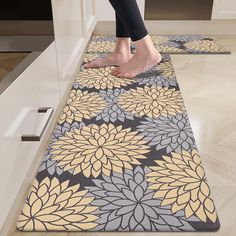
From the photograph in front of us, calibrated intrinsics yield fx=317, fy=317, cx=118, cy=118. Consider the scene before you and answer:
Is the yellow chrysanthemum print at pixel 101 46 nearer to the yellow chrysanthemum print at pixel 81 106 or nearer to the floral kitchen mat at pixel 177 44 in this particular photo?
the floral kitchen mat at pixel 177 44

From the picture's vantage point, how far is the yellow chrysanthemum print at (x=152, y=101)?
126 cm

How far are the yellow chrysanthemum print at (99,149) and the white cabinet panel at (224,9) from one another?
1.56 m

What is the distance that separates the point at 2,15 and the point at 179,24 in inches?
78.2

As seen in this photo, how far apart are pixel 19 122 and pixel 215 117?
2.58 feet

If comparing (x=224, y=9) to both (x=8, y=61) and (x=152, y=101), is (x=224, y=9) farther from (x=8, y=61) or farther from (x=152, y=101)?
(x=8, y=61)

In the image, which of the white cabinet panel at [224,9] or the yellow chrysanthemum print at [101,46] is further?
the white cabinet panel at [224,9]

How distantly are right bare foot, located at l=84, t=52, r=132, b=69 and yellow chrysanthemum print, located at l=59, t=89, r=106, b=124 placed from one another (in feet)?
1.04

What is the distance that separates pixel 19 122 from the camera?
0.73m

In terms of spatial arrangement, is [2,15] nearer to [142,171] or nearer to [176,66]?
[142,171]

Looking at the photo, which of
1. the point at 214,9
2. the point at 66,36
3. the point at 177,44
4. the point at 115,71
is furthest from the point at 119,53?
the point at 214,9

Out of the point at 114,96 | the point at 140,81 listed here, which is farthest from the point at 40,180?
the point at 140,81

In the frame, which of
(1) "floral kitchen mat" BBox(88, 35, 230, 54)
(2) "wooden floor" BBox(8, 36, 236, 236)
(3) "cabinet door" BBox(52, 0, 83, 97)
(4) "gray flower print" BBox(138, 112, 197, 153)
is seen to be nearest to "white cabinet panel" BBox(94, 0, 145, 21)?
(1) "floral kitchen mat" BBox(88, 35, 230, 54)

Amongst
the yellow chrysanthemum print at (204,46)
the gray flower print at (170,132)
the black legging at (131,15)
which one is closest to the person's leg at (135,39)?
the black legging at (131,15)

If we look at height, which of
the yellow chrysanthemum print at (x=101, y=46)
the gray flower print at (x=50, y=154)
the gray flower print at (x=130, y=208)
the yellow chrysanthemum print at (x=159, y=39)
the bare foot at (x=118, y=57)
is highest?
the bare foot at (x=118, y=57)
